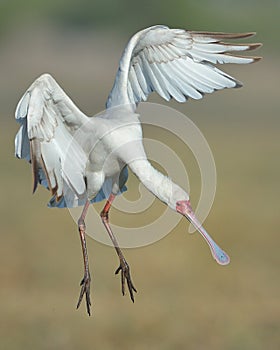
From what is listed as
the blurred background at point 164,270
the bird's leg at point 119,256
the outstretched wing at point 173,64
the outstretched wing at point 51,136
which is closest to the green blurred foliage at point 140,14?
the blurred background at point 164,270

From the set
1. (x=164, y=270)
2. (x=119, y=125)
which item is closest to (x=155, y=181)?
(x=119, y=125)

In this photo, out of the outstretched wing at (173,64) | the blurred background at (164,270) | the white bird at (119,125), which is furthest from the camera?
the blurred background at (164,270)

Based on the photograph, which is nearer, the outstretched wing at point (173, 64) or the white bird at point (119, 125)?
the white bird at point (119, 125)

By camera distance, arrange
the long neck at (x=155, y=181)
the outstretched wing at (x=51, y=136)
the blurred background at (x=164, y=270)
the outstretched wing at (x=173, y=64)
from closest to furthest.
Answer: the outstretched wing at (x=51, y=136) < the long neck at (x=155, y=181) < the outstretched wing at (x=173, y=64) < the blurred background at (x=164, y=270)

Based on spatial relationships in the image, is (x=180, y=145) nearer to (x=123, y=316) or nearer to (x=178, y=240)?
(x=178, y=240)

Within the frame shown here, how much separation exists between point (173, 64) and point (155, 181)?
0.86 meters

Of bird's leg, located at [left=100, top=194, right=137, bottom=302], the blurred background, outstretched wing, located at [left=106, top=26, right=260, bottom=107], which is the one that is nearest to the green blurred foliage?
the blurred background

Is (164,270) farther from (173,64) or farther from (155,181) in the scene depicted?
(155,181)

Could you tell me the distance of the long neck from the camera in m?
6.99

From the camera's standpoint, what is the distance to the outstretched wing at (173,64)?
7.39 meters

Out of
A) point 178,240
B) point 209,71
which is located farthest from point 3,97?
point 209,71

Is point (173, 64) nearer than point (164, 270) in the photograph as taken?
Yes

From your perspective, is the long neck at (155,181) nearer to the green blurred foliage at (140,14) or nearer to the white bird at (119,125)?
the white bird at (119,125)

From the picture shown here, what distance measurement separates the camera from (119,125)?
716 centimetres
